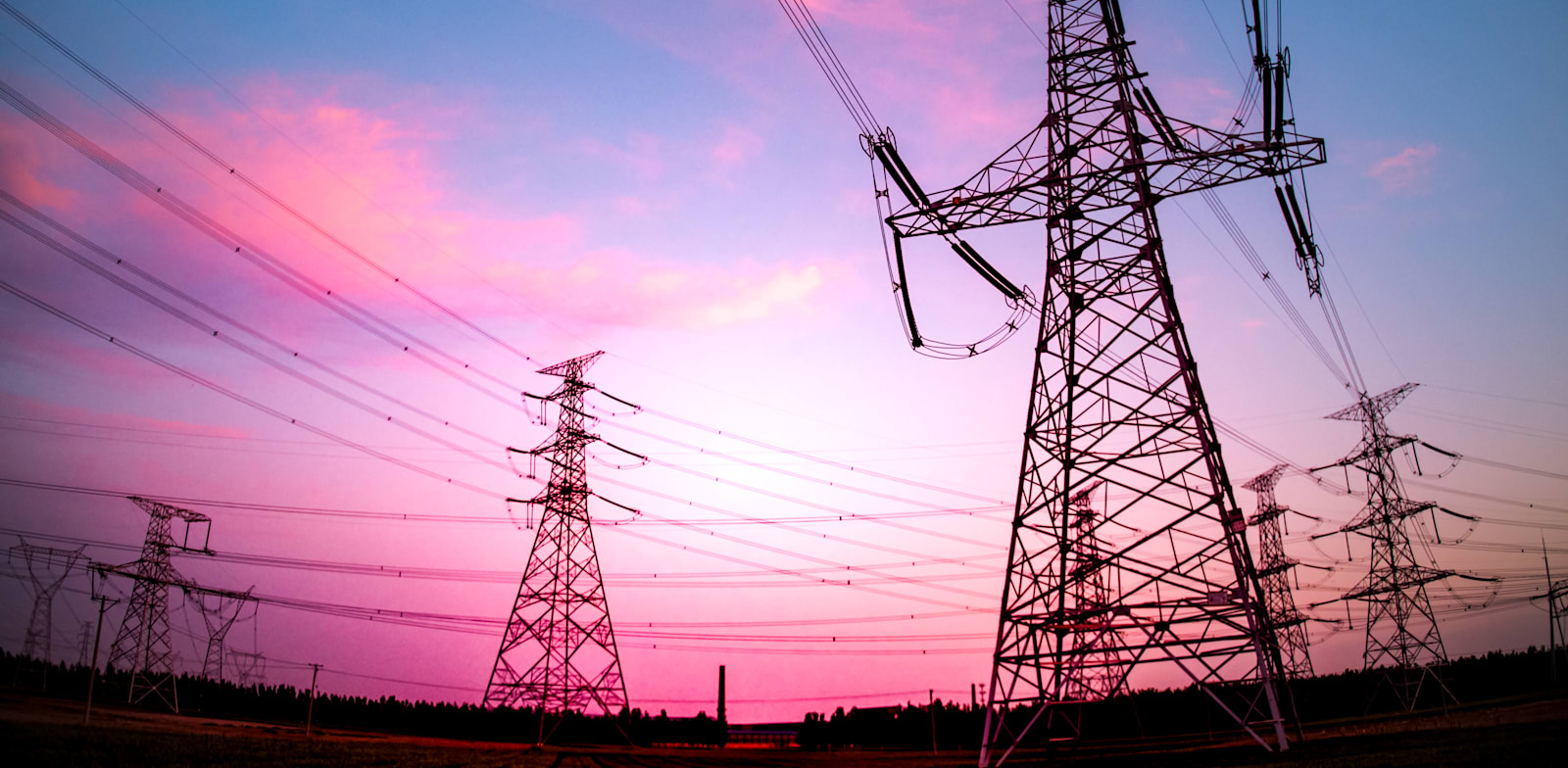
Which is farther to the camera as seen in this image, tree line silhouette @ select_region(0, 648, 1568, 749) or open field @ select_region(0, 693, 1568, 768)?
tree line silhouette @ select_region(0, 648, 1568, 749)

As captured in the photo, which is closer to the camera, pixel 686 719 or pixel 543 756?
pixel 543 756

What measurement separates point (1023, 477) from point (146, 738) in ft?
78.8

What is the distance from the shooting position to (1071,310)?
21.3 m

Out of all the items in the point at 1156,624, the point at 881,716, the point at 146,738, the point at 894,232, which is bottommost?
the point at 881,716

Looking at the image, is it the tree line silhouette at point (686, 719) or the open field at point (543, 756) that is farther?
the tree line silhouette at point (686, 719)

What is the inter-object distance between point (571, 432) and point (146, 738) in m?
21.4

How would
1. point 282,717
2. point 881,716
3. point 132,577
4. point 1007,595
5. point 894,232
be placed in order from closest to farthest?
point 1007,595 < point 894,232 < point 132,577 < point 282,717 < point 881,716

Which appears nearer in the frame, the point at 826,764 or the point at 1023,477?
the point at 1023,477

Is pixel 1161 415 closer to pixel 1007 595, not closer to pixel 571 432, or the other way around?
pixel 1007 595

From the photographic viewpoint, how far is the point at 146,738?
23219 mm

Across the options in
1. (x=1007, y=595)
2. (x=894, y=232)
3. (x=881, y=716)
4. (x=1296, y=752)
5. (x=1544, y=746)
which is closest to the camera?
(x=1544, y=746)

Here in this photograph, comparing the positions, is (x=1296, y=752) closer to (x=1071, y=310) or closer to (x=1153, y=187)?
(x=1071, y=310)

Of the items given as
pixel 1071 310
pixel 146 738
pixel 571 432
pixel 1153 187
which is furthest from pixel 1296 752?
pixel 571 432

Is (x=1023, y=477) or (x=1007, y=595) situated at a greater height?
(x=1023, y=477)
